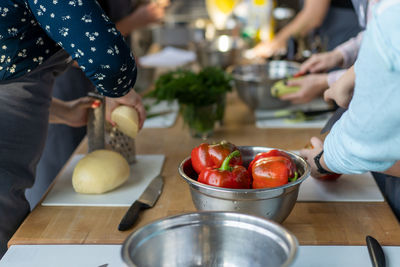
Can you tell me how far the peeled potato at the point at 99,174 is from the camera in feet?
3.75

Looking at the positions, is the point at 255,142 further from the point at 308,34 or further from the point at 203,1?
the point at 203,1

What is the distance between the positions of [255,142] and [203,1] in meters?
4.34

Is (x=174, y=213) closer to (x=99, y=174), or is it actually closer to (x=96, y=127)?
(x=99, y=174)

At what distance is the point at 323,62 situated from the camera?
5.85ft

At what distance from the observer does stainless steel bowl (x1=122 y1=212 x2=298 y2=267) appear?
71cm

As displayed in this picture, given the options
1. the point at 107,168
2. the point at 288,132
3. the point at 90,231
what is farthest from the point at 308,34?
the point at 90,231

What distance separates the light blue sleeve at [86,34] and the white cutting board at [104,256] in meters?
0.36

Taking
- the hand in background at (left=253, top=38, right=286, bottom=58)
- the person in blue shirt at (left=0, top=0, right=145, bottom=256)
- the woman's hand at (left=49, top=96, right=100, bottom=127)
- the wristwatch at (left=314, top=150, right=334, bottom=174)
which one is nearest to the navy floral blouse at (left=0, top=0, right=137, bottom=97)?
the person in blue shirt at (left=0, top=0, right=145, bottom=256)

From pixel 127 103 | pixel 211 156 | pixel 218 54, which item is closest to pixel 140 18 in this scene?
pixel 218 54

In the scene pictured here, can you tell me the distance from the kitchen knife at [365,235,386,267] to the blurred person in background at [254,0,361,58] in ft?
5.67

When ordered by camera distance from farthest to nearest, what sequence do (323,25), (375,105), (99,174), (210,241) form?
(323,25), (99,174), (210,241), (375,105)

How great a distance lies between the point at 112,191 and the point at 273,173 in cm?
46

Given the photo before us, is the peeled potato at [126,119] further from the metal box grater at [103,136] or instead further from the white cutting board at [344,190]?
the white cutting board at [344,190]

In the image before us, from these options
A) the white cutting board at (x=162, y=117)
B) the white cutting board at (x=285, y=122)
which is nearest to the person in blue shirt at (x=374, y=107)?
the white cutting board at (x=285, y=122)
